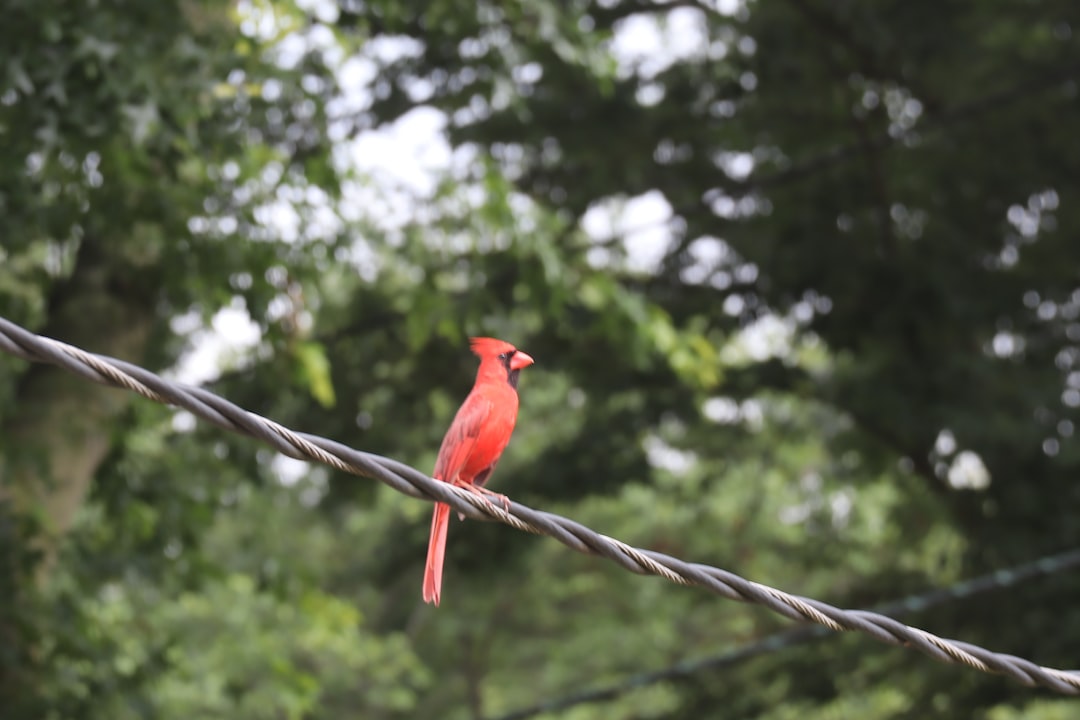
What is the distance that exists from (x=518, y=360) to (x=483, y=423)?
190 mm

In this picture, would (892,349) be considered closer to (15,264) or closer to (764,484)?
(15,264)

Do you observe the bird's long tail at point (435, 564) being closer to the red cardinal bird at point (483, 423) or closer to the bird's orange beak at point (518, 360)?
the red cardinal bird at point (483, 423)

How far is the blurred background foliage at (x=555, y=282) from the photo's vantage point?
505 centimetres

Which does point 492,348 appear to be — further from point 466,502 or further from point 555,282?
point 555,282

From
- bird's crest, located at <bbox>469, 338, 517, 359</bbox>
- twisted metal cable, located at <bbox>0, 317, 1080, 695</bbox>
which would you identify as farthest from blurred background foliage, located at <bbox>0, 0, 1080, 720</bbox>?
twisted metal cable, located at <bbox>0, 317, 1080, 695</bbox>

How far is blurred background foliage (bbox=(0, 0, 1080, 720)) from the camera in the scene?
16.6ft

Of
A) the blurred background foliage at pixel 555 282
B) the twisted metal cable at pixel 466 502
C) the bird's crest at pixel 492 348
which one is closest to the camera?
the twisted metal cable at pixel 466 502

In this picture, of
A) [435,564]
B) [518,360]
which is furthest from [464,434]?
[435,564]

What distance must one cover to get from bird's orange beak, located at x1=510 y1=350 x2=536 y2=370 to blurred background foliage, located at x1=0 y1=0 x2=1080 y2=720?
1.78 m

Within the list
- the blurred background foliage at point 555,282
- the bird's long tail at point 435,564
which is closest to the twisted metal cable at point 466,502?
the bird's long tail at point 435,564

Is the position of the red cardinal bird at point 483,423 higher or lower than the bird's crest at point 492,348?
lower

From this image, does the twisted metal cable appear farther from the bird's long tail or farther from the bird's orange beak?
the bird's orange beak

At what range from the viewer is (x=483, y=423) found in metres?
2.86

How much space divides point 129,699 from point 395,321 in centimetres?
273
